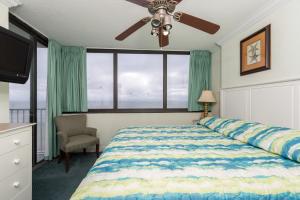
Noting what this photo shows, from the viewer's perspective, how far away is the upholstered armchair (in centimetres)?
309

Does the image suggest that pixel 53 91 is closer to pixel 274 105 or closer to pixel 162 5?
pixel 162 5

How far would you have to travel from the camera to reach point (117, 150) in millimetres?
1689

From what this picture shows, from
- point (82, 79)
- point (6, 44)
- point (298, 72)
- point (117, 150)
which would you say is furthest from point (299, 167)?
point (82, 79)

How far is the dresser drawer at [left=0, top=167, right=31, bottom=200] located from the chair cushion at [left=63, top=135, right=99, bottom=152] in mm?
1114

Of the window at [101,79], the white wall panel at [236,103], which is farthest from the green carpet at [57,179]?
the white wall panel at [236,103]

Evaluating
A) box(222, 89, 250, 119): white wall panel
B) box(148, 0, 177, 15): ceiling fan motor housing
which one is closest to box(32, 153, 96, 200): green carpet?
box(148, 0, 177, 15): ceiling fan motor housing

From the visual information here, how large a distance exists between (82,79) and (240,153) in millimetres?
3442

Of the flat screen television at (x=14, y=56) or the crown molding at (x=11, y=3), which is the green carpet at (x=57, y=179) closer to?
the flat screen television at (x=14, y=56)

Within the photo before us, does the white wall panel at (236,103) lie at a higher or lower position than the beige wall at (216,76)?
lower

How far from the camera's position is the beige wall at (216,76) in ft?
12.8

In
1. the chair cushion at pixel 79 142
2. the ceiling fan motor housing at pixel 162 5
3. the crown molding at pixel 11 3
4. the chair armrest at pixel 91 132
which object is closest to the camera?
the ceiling fan motor housing at pixel 162 5

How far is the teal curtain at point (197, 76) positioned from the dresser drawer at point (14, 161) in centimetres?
326

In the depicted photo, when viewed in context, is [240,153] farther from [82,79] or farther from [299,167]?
[82,79]

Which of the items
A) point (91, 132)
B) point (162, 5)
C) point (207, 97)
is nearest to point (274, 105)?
point (207, 97)
